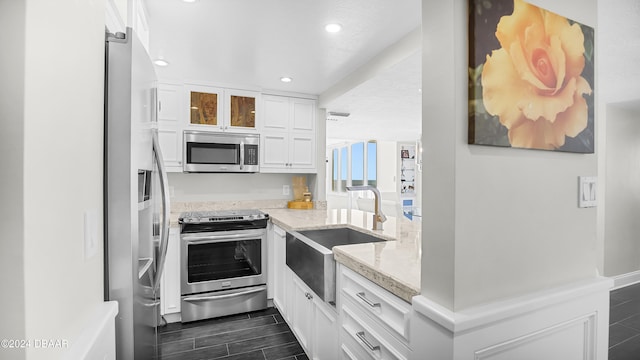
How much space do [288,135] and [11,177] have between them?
10.3ft

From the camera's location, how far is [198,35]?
214 cm

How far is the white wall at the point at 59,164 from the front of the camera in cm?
52

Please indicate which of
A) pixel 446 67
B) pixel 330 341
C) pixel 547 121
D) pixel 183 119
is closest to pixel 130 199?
pixel 446 67

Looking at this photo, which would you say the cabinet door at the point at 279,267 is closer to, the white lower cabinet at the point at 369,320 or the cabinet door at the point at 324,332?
the cabinet door at the point at 324,332

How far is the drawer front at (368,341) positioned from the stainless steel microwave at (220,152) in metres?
2.20

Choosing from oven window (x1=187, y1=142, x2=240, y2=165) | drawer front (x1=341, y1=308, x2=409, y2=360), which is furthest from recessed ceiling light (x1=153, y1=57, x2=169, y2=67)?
drawer front (x1=341, y1=308, x2=409, y2=360)

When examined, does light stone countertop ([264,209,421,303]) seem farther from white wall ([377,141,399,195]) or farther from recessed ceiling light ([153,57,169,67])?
white wall ([377,141,399,195])

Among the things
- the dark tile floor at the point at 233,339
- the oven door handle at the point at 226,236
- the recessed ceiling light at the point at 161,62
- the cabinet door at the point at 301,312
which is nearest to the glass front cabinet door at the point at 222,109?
the recessed ceiling light at the point at 161,62

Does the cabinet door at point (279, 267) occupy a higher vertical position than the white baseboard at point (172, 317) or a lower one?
higher

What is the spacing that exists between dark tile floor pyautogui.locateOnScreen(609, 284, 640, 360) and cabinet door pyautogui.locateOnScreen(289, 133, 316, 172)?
324cm

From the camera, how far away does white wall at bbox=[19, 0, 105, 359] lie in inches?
20.6

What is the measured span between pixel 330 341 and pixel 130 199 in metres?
1.28

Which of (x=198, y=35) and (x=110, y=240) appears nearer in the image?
(x=110, y=240)

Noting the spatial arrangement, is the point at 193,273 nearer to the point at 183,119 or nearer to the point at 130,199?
the point at 183,119
